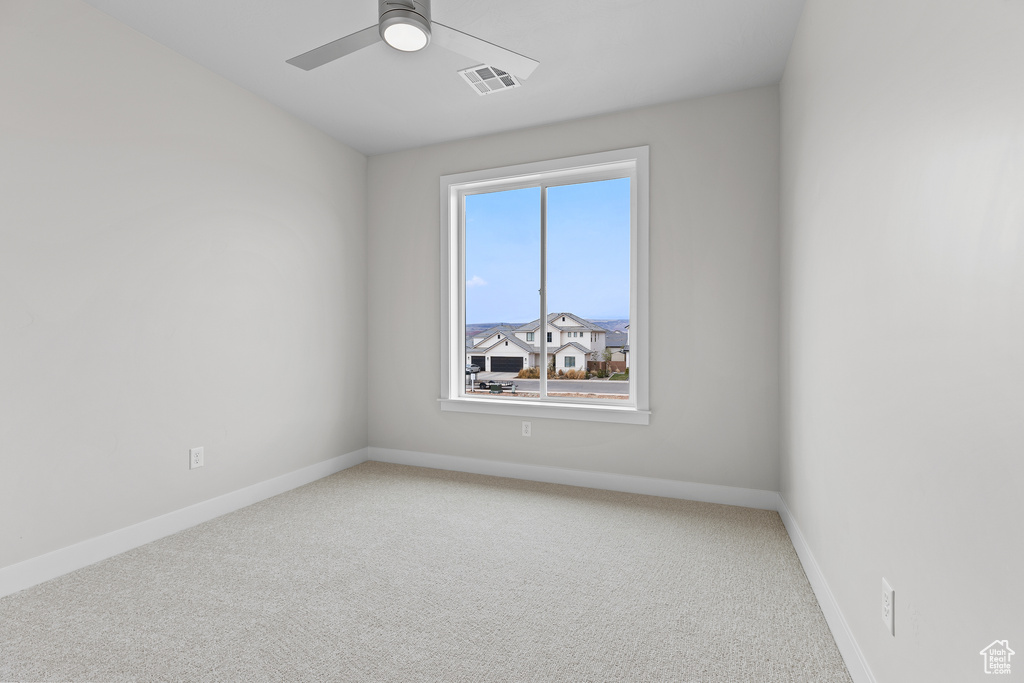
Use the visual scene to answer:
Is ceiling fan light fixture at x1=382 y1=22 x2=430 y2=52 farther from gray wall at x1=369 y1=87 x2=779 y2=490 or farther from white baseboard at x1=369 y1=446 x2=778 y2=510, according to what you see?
white baseboard at x1=369 y1=446 x2=778 y2=510

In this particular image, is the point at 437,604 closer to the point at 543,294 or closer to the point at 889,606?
the point at 889,606

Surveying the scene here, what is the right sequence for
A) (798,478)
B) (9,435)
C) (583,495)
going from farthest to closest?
(583,495), (798,478), (9,435)

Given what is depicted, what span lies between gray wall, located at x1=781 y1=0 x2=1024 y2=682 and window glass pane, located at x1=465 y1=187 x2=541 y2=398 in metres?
2.07

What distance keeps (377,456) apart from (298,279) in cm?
159

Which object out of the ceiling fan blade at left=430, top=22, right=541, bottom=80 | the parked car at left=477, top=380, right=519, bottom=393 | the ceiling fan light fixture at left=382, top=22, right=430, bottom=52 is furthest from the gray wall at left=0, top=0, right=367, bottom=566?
the ceiling fan blade at left=430, top=22, right=541, bottom=80

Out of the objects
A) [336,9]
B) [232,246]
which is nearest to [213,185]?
[232,246]

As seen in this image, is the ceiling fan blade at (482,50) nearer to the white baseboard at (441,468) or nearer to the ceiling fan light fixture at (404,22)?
the ceiling fan light fixture at (404,22)

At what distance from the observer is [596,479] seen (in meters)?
3.37

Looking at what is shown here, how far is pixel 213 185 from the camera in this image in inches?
111

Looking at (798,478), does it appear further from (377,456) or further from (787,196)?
(377,456)

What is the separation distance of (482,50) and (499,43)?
660 mm

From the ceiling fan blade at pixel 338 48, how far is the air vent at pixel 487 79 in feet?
2.93

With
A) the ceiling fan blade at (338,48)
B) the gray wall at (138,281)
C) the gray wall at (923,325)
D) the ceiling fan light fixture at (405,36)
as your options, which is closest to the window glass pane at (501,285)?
the gray wall at (138,281)

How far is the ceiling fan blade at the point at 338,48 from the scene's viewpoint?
74.9 inches
